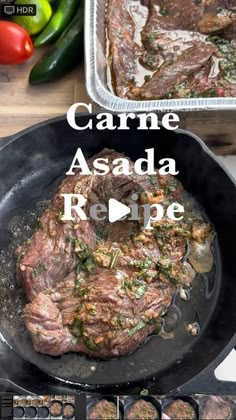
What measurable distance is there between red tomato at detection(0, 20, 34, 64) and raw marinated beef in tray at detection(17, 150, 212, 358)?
844mm

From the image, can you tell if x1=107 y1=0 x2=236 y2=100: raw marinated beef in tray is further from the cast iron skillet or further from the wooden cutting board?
the cast iron skillet

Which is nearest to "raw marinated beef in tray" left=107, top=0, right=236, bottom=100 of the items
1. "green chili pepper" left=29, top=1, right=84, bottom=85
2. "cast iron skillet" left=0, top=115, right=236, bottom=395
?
"green chili pepper" left=29, top=1, right=84, bottom=85

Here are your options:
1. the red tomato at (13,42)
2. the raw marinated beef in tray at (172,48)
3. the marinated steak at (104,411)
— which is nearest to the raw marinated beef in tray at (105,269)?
the marinated steak at (104,411)

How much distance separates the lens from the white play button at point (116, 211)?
2809 millimetres

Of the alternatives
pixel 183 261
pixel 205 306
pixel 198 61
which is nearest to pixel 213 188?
pixel 183 261

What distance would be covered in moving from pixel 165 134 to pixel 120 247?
583 millimetres

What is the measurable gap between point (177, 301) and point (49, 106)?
1.30 meters

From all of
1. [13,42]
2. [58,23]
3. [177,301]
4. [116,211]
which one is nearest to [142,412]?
[177,301]

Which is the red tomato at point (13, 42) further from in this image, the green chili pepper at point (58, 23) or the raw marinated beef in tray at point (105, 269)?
the raw marinated beef in tray at point (105, 269)

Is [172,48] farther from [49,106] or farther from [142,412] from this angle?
[142,412]

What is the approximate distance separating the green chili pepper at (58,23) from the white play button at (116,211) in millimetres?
1155

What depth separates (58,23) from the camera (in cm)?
339

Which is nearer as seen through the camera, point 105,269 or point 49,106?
point 105,269

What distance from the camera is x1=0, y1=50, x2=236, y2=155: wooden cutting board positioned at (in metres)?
3.08
